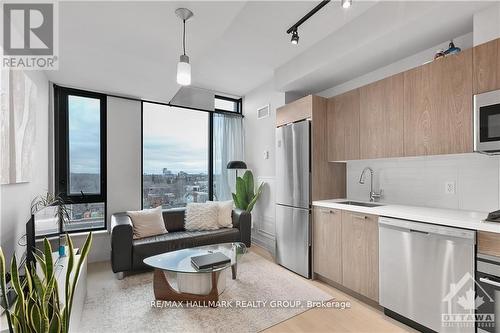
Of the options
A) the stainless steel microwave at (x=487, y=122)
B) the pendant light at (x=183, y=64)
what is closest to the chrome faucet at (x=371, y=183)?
the stainless steel microwave at (x=487, y=122)

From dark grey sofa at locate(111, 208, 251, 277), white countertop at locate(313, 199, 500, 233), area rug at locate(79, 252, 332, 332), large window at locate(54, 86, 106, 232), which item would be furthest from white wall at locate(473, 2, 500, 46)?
large window at locate(54, 86, 106, 232)

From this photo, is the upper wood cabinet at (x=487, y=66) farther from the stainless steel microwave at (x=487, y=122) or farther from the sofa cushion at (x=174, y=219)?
the sofa cushion at (x=174, y=219)

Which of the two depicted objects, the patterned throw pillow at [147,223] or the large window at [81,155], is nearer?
the patterned throw pillow at [147,223]

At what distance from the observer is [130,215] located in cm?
332

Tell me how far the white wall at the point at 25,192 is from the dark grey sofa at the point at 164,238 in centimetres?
89

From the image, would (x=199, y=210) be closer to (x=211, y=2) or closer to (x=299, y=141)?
(x=299, y=141)

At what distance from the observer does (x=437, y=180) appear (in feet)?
7.77

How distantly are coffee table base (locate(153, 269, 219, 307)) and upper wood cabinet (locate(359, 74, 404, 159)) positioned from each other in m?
2.13

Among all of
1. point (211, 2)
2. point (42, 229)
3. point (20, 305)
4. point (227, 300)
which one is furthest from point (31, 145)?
point (227, 300)

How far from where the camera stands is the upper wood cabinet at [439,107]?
1912 millimetres

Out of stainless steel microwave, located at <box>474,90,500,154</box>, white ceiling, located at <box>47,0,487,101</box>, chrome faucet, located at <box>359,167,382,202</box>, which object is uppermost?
white ceiling, located at <box>47,0,487,101</box>

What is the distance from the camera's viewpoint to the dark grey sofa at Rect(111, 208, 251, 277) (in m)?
2.84

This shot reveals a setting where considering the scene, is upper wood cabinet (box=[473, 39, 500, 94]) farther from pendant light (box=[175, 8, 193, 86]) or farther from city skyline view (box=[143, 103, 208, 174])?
city skyline view (box=[143, 103, 208, 174])

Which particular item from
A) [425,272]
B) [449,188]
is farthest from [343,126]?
[425,272]
